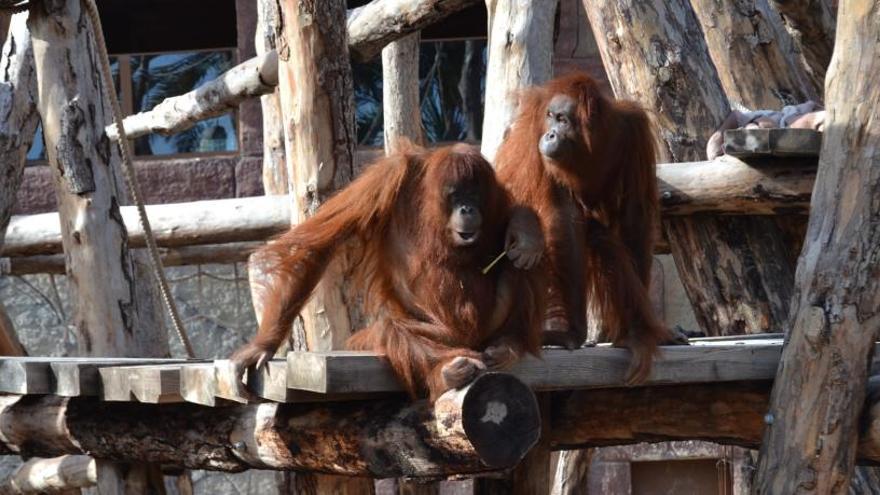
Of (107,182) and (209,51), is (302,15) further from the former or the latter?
(209,51)

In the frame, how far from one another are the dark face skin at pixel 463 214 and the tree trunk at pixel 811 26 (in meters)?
1.95

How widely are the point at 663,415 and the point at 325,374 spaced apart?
1.29m

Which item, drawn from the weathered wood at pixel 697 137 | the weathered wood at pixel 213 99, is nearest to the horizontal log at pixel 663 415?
the weathered wood at pixel 697 137

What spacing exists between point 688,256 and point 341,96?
143 centimetres

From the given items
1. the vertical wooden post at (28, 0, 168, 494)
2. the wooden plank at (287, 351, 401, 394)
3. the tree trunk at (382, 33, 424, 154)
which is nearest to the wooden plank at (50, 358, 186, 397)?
the vertical wooden post at (28, 0, 168, 494)

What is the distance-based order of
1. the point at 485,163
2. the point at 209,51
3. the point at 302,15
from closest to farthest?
the point at 485,163 → the point at 302,15 → the point at 209,51

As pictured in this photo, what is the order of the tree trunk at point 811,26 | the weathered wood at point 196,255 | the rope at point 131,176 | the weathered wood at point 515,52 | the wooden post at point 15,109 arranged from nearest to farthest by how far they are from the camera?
the rope at point 131,176 < the weathered wood at point 515,52 < the tree trunk at point 811,26 < the wooden post at point 15,109 < the weathered wood at point 196,255

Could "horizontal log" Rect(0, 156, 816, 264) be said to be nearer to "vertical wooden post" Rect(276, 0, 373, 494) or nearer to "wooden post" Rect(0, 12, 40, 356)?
"wooden post" Rect(0, 12, 40, 356)

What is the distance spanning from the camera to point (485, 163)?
386 cm

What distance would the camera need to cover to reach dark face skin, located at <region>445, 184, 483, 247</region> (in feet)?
12.3

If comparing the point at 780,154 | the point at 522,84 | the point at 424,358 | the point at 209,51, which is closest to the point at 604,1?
the point at 522,84

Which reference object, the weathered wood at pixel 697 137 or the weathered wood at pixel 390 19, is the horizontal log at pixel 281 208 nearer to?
the weathered wood at pixel 697 137

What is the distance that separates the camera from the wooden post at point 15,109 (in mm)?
5480

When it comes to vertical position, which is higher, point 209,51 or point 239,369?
point 209,51
